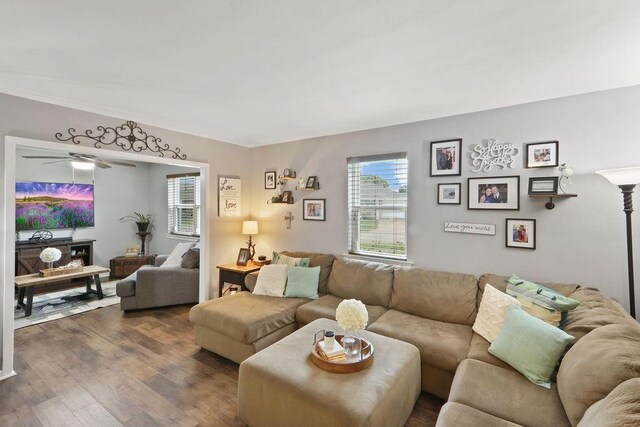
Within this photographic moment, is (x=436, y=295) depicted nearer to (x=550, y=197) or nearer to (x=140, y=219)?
(x=550, y=197)

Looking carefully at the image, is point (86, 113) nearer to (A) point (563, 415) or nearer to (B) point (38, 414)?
(B) point (38, 414)

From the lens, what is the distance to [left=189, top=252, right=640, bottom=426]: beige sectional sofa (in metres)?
1.29

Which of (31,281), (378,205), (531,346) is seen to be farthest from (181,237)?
(531,346)

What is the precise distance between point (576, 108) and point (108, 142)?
451cm

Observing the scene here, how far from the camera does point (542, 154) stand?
252cm

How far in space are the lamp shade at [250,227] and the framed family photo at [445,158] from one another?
2.58m

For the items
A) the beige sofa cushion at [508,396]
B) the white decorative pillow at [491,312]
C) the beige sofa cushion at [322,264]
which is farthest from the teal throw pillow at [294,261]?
the beige sofa cushion at [508,396]

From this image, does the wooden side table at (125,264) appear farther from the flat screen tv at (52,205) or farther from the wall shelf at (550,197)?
the wall shelf at (550,197)

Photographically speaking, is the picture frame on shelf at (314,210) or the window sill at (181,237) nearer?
the picture frame on shelf at (314,210)

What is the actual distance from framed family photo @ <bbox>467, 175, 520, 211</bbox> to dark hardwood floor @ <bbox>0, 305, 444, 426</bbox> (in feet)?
5.94

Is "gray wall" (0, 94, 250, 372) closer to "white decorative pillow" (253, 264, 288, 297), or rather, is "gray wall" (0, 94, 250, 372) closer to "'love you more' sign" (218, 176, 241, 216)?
"'love you more' sign" (218, 176, 241, 216)

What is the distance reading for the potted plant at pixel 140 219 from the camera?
20.0 ft

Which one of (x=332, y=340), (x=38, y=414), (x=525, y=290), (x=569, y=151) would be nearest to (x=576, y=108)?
(x=569, y=151)

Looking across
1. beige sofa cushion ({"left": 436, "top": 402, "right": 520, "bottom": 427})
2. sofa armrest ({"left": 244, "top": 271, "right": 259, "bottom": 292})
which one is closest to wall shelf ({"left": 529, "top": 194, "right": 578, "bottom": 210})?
beige sofa cushion ({"left": 436, "top": 402, "right": 520, "bottom": 427})
